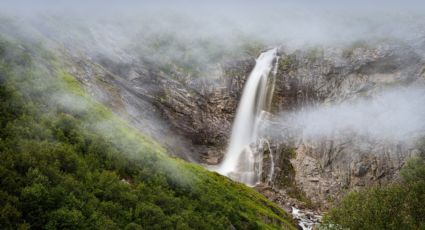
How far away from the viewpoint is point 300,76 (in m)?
84.6

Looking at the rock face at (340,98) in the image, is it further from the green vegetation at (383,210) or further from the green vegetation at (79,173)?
the green vegetation at (79,173)

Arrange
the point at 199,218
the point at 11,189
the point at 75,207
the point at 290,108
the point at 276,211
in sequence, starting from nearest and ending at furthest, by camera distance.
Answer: the point at 11,189
the point at 75,207
the point at 199,218
the point at 276,211
the point at 290,108

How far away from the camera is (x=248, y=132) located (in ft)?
252

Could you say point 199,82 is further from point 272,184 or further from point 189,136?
Answer: point 272,184

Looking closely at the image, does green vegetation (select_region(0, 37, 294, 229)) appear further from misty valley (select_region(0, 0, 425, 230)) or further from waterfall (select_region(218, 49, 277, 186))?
waterfall (select_region(218, 49, 277, 186))

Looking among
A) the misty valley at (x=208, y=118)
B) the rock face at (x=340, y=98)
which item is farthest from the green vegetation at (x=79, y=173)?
the rock face at (x=340, y=98)

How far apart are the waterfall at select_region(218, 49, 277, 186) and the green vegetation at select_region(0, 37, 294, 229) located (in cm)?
2354

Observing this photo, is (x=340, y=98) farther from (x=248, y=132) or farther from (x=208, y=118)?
(x=208, y=118)

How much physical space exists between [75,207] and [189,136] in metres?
48.0

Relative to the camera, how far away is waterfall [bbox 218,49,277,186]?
234 feet

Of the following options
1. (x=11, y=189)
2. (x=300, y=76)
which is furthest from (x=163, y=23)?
(x=11, y=189)

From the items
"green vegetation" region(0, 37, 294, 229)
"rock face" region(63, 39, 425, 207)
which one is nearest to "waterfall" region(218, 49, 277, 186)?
"rock face" region(63, 39, 425, 207)

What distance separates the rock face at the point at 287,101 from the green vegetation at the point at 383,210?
24.1 meters

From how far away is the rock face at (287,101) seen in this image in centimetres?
6662
